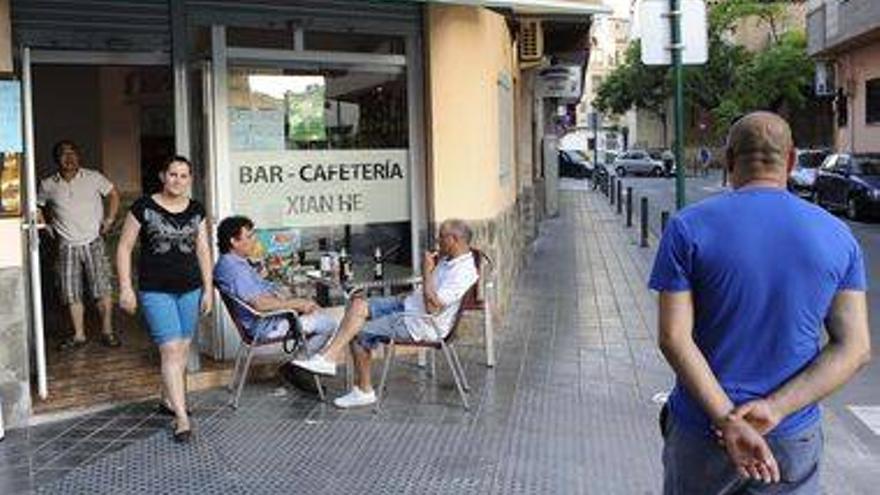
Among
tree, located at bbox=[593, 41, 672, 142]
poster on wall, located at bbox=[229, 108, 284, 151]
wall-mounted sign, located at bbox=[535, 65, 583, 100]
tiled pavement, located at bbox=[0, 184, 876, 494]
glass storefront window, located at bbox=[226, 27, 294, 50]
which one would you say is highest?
tree, located at bbox=[593, 41, 672, 142]

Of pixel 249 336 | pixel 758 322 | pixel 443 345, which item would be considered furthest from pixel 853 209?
pixel 758 322

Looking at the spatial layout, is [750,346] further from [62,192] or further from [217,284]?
[62,192]

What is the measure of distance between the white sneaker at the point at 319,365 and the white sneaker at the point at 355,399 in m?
0.18

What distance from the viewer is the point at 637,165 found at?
59.8 metres

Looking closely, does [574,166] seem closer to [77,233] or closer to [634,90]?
[634,90]

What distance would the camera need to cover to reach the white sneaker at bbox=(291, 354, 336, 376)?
7574mm

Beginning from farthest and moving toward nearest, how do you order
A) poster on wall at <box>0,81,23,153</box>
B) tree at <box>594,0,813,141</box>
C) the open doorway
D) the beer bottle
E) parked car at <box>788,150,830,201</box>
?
tree at <box>594,0,813,141</box> < parked car at <box>788,150,830,201</box> < the open doorway < the beer bottle < poster on wall at <box>0,81,23,153</box>

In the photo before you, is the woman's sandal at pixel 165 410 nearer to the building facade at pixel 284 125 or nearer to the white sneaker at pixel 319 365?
the building facade at pixel 284 125

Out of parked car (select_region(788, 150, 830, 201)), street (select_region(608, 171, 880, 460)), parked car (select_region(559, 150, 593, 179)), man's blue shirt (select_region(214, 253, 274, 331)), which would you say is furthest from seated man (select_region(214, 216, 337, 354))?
parked car (select_region(559, 150, 593, 179))

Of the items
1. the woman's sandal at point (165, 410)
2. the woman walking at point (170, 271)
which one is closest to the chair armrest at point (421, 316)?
the woman walking at point (170, 271)

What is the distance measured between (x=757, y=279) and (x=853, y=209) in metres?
22.9

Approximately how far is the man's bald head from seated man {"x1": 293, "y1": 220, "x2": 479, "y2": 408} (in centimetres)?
418

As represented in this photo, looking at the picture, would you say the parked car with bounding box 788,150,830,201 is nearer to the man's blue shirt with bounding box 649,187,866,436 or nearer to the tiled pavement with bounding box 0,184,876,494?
the tiled pavement with bounding box 0,184,876,494

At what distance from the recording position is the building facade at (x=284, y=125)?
7301mm
